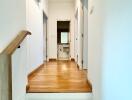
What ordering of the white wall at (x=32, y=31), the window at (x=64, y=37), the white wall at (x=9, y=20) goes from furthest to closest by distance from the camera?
the window at (x=64, y=37), the white wall at (x=32, y=31), the white wall at (x=9, y=20)

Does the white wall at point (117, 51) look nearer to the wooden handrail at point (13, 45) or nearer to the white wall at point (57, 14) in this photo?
the wooden handrail at point (13, 45)

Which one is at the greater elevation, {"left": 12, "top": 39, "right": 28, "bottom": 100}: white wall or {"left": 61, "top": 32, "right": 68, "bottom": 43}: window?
{"left": 61, "top": 32, "right": 68, "bottom": 43}: window

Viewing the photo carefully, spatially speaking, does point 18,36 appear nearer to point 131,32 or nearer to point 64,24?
point 131,32

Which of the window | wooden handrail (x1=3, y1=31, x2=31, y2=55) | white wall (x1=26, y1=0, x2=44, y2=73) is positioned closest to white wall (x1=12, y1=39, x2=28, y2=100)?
wooden handrail (x1=3, y1=31, x2=31, y2=55)

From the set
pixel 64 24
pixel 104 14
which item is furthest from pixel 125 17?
pixel 64 24

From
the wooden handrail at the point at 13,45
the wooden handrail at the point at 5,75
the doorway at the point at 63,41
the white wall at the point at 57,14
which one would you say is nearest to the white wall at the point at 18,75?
the wooden handrail at the point at 13,45

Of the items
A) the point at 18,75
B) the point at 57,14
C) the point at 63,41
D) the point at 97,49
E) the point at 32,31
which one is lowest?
the point at 18,75

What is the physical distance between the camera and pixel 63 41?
12742 millimetres

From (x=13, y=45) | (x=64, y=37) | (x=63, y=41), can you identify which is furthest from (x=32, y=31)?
(x=64, y=37)

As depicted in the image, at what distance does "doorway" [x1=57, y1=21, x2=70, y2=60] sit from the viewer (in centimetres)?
1249

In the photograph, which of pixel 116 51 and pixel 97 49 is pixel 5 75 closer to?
pixel 116 51

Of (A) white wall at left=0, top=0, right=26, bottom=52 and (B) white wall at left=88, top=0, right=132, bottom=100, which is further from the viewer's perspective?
(A) white wall at left=0, top=0, right=26, bottom=52

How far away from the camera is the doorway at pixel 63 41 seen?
1249cm

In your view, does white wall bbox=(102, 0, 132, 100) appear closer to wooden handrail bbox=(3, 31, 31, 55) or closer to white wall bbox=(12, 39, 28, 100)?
wooden handrail bbox=(3, 31, 31, 55)
